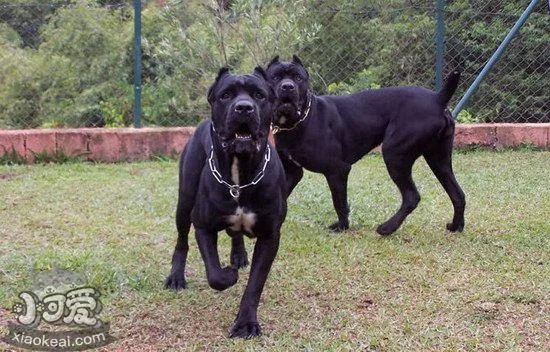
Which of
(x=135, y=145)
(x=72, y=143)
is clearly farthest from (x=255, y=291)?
(x=72, y=143)

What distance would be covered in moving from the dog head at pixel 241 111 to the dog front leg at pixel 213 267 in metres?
0.46

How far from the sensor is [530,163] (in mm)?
9094

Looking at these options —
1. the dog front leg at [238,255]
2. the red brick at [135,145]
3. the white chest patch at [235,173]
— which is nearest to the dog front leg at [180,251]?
the dog front leg at [238,255]

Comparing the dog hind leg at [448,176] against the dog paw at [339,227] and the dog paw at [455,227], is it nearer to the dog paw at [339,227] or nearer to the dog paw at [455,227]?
the dog paw at [455,227]

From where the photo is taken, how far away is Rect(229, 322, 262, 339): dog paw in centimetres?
374

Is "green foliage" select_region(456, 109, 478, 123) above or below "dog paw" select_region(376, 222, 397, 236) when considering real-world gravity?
below

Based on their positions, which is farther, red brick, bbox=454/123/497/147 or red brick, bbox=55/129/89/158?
red brick, bbox=454/123/497/147

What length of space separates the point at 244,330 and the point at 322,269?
4.32 feet

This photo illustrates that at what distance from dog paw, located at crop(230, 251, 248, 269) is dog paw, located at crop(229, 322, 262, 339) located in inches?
46.1

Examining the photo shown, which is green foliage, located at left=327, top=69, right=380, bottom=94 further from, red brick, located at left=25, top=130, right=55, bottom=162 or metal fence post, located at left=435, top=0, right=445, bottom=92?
red brick, located at left=25, top=130, right=55, bottom=162

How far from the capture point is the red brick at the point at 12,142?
9430 millimetres

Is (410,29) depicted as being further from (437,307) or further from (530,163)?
(437,307)

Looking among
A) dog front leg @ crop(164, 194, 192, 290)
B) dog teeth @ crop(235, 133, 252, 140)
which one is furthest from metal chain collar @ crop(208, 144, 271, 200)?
dog front leg @ crop(164, 194, 192, 290)

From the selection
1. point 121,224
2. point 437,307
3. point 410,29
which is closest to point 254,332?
point 437,307
